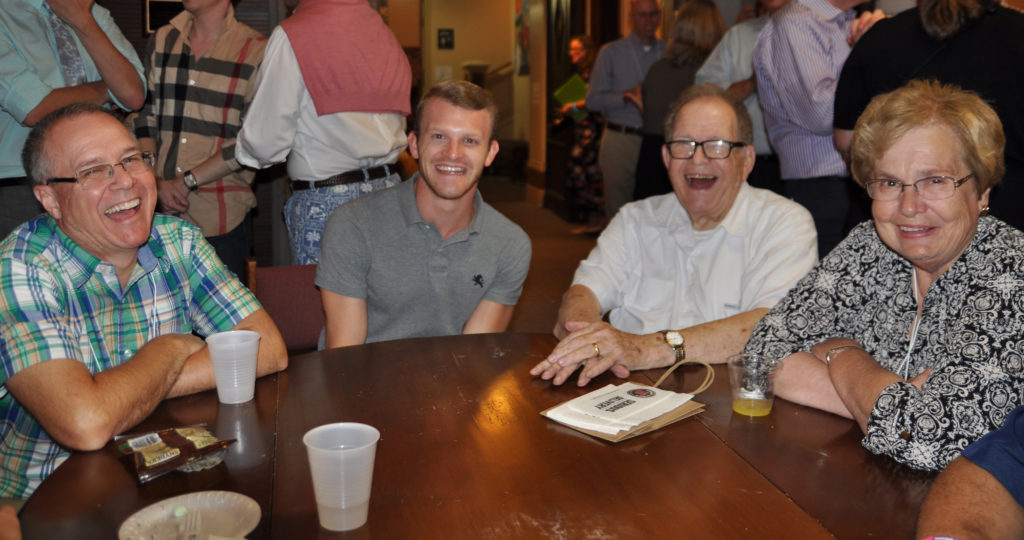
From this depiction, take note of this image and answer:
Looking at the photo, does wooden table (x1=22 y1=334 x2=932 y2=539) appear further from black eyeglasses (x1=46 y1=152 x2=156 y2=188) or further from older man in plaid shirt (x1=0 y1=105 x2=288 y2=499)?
black eyeglasses (x1=46 y1=152 x2=156 y2=188)

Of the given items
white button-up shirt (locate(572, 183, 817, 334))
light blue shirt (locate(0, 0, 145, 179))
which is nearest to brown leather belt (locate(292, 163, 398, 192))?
light blue shirt (locate(0, 0, 145, 179))

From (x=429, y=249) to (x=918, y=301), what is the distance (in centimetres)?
127

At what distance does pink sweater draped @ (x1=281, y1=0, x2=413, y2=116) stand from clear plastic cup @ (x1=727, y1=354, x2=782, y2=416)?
5.82ft

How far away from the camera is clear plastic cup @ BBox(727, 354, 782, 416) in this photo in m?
1.60

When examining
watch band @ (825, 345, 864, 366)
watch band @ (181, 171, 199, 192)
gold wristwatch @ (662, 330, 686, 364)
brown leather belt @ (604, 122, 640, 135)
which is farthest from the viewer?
brown leather belt @ (604, 122, 640, 135)

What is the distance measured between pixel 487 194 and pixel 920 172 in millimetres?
9611

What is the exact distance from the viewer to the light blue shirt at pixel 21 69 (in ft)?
8.30

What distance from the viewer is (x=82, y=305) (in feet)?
5.69

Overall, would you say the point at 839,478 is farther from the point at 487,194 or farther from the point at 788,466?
the point at 487,194

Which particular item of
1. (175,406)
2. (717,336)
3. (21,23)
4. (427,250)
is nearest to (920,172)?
(717,336)

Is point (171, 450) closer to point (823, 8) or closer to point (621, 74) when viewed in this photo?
point (823, 8)

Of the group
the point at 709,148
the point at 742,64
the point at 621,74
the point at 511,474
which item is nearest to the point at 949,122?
the point at 709,148

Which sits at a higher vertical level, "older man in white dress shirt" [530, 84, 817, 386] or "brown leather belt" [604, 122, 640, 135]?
"older man in white dress shirt" [530, 84, 817, 386]

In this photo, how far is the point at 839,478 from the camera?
52.1 inches
